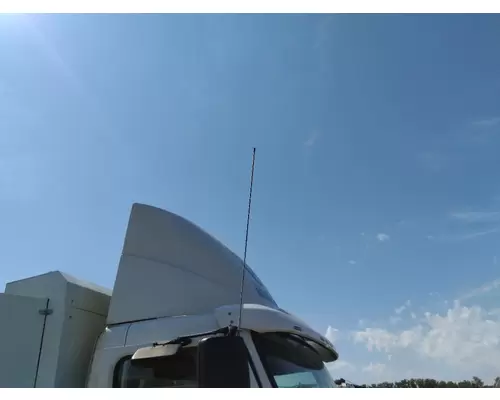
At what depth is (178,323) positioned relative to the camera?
14.5 feet

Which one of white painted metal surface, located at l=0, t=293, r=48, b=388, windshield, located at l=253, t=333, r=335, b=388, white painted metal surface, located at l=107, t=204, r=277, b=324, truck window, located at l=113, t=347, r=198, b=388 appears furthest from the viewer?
white painted metal surface, located at l=107, t=204, r=277, b=324

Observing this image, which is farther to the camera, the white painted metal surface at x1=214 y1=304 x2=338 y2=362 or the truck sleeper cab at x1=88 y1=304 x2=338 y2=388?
the white painted metal surface at x1=214 y1=304 x2=338 y2=362

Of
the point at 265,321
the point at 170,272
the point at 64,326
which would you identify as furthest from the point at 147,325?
the point at 265,321

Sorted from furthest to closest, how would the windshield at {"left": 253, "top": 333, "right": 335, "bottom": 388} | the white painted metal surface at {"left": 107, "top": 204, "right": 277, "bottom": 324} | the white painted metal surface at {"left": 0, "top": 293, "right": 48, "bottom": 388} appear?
the white painted metal surface at {"left": 107, "top": 204, "right": 277, "bottom": 324}, the white painted metal surface at {"left": 0, "top": 293, "right": 48, "bottom": 388}, the windshield at {"left": 253, "top": 333, "right": 335, "bottom": 388}

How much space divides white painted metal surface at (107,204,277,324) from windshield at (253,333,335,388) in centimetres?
73

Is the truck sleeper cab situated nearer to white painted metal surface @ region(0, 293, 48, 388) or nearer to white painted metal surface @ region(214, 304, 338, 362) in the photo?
white painted metal surface @ region(214, 304, 338, 362)

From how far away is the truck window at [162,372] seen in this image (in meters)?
4.03

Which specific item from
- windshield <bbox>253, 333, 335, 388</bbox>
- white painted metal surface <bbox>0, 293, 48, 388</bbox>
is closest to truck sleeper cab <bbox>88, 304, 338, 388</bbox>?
windshield <bbox>253, 333, 335, 388</bbox>

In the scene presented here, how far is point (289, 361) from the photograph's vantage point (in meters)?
4.36

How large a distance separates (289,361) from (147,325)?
4.47ft

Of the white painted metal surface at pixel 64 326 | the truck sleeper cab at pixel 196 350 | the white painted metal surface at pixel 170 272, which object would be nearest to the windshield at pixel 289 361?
the truck sleeper cab at pixel 196 350

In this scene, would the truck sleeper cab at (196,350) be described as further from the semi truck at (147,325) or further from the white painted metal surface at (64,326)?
the white painted metal surface at (64,326)

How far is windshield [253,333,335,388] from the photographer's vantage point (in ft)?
13.6

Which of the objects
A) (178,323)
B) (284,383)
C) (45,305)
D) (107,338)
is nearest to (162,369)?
(178,323)
